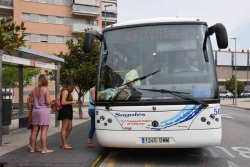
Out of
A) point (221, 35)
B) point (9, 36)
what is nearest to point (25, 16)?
point (9, 36)

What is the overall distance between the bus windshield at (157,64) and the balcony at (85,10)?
40866mm

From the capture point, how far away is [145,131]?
621 centimetres

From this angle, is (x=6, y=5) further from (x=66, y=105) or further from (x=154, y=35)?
(x=154, y=35)

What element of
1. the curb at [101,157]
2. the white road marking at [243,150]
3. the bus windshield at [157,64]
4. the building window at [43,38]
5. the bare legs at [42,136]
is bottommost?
the white road marking at [243,150]

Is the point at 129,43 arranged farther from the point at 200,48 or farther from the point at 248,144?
the point at 248,144

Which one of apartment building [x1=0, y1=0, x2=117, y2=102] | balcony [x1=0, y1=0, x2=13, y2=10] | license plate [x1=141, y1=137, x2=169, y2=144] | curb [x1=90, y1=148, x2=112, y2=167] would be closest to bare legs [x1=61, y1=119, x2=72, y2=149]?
curb [x1=90, y1=148, x2=112, y2=167]

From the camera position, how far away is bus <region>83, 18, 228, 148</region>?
20.2 ft

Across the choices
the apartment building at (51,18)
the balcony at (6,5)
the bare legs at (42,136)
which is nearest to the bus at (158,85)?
the bare legs at (42,136)

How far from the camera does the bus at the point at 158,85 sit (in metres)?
6.15

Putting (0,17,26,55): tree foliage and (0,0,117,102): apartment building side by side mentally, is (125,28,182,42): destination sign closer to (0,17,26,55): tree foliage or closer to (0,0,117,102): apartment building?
(0,17,26,55): tree foliage

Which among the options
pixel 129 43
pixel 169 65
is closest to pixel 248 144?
pixel 169 65

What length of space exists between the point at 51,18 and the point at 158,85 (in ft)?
138

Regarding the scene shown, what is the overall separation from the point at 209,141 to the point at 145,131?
1.24m

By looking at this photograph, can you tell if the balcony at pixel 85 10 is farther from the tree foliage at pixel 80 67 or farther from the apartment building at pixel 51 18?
the tree foliage at pixel 80 67
